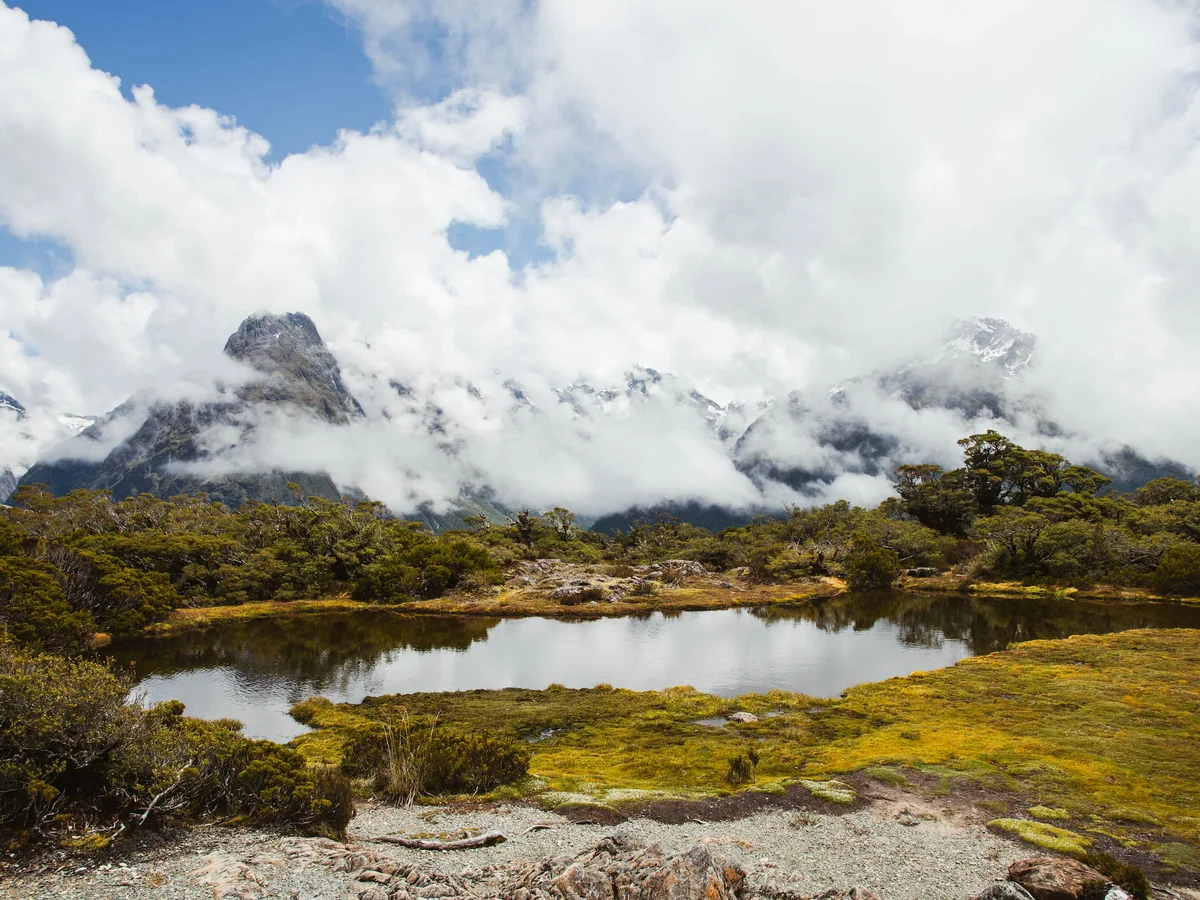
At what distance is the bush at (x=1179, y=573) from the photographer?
60219mm

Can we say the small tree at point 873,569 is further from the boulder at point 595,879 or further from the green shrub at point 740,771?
the boulder at point 595,879

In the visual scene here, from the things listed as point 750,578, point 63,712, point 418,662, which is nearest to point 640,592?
point 750,578

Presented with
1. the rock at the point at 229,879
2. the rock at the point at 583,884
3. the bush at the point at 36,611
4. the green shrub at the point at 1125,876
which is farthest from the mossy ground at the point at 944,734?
the bush at the point at 36,611

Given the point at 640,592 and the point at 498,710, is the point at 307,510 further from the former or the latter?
the point at 498,710

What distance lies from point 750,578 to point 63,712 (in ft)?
274

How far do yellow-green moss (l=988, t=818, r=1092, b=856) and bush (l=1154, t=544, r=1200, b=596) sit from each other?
63193mm

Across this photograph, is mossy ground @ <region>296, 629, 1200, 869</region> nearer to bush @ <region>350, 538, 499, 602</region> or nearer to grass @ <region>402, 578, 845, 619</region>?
grass @ <region>402, 578, 845, 619</region>

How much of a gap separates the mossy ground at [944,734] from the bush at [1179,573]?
85.0 feet

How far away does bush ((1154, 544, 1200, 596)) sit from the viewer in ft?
198

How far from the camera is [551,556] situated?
105688 mm

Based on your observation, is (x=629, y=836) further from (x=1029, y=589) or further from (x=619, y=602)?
(x=1029, y=589)

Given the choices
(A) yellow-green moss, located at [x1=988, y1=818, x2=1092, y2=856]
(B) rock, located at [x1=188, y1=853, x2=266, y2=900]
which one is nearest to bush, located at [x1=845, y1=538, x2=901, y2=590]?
(A) yellow-green moss, located at [x1=988, y1=818, x2=1092, y2=856]

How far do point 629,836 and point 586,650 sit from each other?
3790cm

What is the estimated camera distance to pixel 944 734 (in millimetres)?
25734
